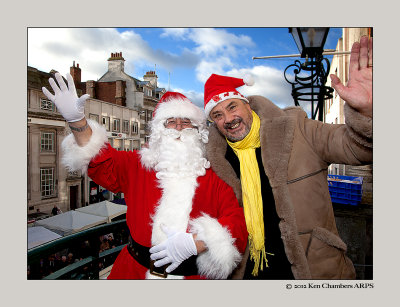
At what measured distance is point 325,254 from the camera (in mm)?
1802

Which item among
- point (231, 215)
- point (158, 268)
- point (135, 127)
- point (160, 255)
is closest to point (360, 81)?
point (231, 215)

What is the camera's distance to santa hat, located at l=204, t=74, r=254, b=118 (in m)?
2.14

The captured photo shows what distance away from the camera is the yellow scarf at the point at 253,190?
1.91m

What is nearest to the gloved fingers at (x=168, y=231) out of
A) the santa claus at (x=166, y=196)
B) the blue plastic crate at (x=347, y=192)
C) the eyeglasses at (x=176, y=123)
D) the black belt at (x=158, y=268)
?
the santa claus at (x=166, y=196)

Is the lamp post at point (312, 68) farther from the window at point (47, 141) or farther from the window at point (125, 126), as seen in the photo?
the window at point (125, 126)

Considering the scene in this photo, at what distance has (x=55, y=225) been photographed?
1047 centimetres

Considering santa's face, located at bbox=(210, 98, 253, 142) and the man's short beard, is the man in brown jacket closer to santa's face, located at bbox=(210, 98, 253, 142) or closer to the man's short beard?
santa's face, located at bbox=(210, 98, 253, 142)

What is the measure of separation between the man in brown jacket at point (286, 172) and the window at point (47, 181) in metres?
14.0

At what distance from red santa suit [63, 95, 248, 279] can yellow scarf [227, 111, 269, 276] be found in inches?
3.8

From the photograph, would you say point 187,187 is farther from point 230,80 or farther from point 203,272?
point 230,80

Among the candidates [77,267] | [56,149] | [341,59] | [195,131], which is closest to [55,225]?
[56,149]

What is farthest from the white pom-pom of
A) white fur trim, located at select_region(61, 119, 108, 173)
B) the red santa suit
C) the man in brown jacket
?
white fur trim, located at select_region(61, 119, 108, 173)

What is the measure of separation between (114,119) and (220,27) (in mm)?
18941

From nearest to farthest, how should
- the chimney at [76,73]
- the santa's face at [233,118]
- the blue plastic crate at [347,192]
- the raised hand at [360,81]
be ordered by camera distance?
the raised hand at [360,81] < the santa's face at [233,118] < the blue plastic crate at [347,192] < the chimney at [76,73]
